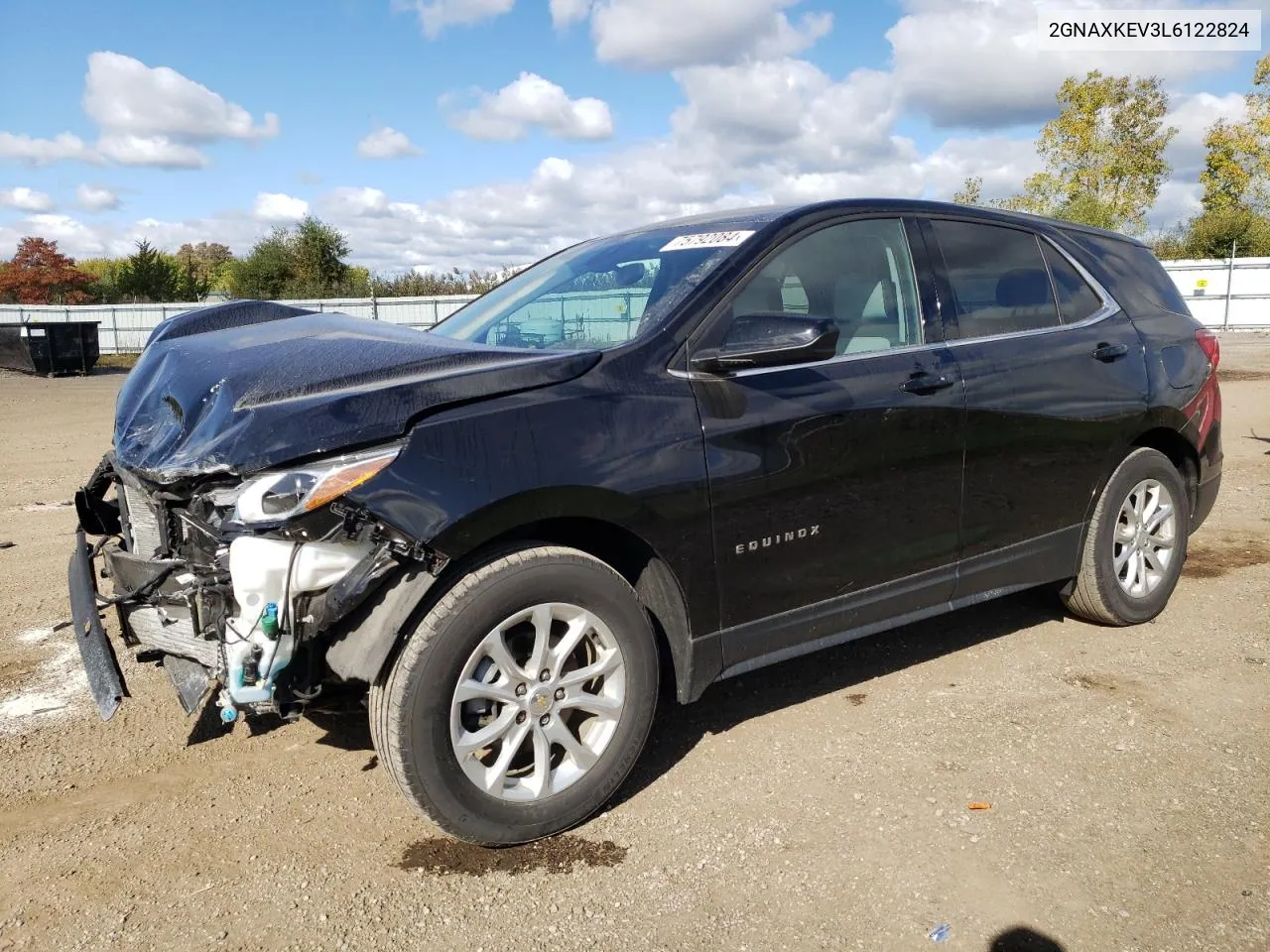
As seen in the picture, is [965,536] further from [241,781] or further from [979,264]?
[241,781]

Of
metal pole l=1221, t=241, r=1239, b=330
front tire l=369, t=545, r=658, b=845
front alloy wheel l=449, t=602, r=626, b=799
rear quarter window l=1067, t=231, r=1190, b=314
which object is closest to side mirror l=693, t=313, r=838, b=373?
front tire l=369, t=545, r=658, b=845

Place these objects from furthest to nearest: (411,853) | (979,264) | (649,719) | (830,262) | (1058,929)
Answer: (979,264), (830,262), (649,719), (411,853), (1058,929)

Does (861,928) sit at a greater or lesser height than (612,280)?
lesser

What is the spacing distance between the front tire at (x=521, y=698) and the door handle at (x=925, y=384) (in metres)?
1.31

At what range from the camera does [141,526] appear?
3164mm

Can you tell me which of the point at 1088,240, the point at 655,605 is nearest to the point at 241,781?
the point at 655,605

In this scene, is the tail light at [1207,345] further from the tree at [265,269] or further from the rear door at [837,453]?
the tree at [265,269]

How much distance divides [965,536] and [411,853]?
7.48ft

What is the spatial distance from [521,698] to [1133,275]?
3.61 metres

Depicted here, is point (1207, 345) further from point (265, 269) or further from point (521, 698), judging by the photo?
point (265, 269)

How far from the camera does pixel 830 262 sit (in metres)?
3.56

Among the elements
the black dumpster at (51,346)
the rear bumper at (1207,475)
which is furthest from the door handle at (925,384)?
the black dumpster at (51,346)

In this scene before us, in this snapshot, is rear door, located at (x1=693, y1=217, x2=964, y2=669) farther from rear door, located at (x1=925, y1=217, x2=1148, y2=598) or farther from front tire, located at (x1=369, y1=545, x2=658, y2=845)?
front tire, located at (x1=369, y1=545, x2=658, y2=845)

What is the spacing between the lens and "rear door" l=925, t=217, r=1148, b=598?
149 inches
